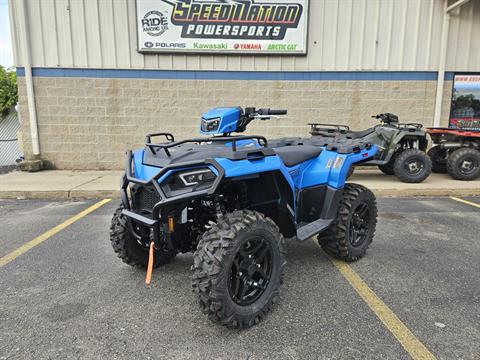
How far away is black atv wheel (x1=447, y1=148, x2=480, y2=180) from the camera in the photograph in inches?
305

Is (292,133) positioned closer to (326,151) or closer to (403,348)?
(326,151)

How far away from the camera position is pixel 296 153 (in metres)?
3.27

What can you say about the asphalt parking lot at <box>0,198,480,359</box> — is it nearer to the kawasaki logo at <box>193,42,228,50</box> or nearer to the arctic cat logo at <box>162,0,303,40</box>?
the kawasaki logo at <box>193,42,228,50</box>

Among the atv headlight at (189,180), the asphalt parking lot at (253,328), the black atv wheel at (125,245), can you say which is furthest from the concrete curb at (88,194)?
the atv headlight at (189,180)

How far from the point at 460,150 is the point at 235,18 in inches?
237

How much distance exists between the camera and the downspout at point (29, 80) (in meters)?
8.71

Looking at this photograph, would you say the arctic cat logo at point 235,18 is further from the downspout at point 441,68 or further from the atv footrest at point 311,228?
the atv footrest at point 311,228

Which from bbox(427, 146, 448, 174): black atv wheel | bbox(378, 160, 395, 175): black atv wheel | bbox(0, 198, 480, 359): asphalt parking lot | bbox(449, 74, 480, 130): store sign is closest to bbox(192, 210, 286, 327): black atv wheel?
bbox(0, 198, 480, 359): asphalt parking lot

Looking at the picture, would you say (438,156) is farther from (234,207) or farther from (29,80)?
(29,80)

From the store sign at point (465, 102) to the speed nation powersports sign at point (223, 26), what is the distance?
167 inches

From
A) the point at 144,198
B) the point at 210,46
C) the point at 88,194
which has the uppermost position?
the point at 210,46

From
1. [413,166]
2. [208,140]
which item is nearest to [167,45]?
[413,166]

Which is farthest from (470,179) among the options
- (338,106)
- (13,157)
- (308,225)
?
(13,157)

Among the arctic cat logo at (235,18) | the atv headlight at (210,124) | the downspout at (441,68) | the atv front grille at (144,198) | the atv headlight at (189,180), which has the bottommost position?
the atv front grille at (144,198)
